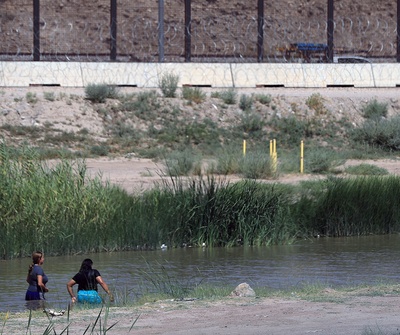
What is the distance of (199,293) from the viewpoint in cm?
1237

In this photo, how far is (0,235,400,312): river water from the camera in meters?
14.7

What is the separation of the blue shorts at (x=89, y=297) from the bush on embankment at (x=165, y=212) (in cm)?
475

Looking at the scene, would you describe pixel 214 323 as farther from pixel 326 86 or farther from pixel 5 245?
pixel 326 86

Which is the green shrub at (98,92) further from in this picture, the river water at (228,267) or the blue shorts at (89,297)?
the blue shorts at (89,297)

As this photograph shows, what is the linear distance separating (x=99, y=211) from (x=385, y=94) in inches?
969

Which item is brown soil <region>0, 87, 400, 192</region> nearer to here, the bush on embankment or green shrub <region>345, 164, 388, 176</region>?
green shrub <region>345, 164, 388, 176</region>

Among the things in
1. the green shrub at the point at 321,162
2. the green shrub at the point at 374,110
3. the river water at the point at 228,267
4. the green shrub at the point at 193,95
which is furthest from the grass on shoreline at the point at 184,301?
the green shrub at the point at 374,110

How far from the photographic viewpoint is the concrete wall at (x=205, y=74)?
1506 inches

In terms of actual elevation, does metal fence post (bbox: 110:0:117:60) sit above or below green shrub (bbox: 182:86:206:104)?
above

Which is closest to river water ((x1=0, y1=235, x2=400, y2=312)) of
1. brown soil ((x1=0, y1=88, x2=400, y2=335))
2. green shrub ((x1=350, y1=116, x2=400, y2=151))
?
brown soil ((x1=0, y1=88, x2=400, y2=335))

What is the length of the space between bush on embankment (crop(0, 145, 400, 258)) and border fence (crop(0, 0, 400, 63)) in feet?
122

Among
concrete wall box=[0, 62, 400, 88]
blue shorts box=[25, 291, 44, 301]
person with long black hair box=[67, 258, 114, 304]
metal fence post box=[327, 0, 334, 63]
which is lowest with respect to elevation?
blue shorts box=[25, 291, 44, 301]

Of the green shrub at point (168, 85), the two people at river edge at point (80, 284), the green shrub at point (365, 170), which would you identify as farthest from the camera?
the green shrub at point (168, 85)

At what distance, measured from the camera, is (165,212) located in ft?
61.4
